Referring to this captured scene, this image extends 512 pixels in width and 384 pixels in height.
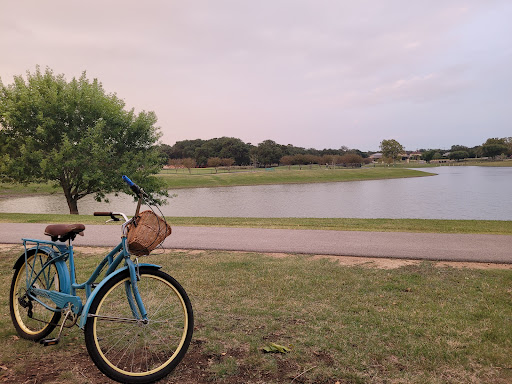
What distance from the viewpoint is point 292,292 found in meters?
5.78

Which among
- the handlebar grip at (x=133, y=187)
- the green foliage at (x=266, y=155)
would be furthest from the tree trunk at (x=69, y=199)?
the green foliage at (x=266, y=155)

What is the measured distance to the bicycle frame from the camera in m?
3.35

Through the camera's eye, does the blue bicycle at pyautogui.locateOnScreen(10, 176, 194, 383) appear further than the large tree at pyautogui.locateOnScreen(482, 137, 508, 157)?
No

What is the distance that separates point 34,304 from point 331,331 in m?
3.37

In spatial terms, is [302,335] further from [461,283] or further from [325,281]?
[461,283]

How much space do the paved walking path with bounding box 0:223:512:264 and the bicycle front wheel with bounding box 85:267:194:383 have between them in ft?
16.5

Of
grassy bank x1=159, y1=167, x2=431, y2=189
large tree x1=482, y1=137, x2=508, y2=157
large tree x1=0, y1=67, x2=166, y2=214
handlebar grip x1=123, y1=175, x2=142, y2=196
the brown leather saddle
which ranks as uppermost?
large tree x1=482, y1=137, x2=508, y2=157

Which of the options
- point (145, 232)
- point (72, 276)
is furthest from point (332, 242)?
point (145, 232)

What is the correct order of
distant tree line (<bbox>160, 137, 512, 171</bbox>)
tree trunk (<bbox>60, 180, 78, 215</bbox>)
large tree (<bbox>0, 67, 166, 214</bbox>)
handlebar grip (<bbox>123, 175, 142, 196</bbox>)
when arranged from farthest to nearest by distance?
distant tree line (<bbox>160, 137, 512, 171</bbox>)
tree trunk (<bbox>60, 180, 78, 215</bbox>)
large tree (<bbox>0, 67, 166, 214</bbox>)
handlebar grip (<bbox>123, 175, 142, 196</bbox>)

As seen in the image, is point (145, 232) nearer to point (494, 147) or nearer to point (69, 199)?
point (69, 199)

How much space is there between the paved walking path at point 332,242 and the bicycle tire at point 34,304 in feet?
16.7

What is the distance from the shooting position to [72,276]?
3.86 m

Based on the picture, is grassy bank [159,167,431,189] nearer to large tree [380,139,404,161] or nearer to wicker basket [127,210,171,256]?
wicker basket [127,210,171,256]

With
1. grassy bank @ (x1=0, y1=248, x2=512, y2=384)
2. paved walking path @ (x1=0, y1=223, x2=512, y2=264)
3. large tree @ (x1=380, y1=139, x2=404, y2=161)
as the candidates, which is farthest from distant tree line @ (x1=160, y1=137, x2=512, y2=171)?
grassy bank @ (x1=0, y1=248, x2=512, y2=384)
